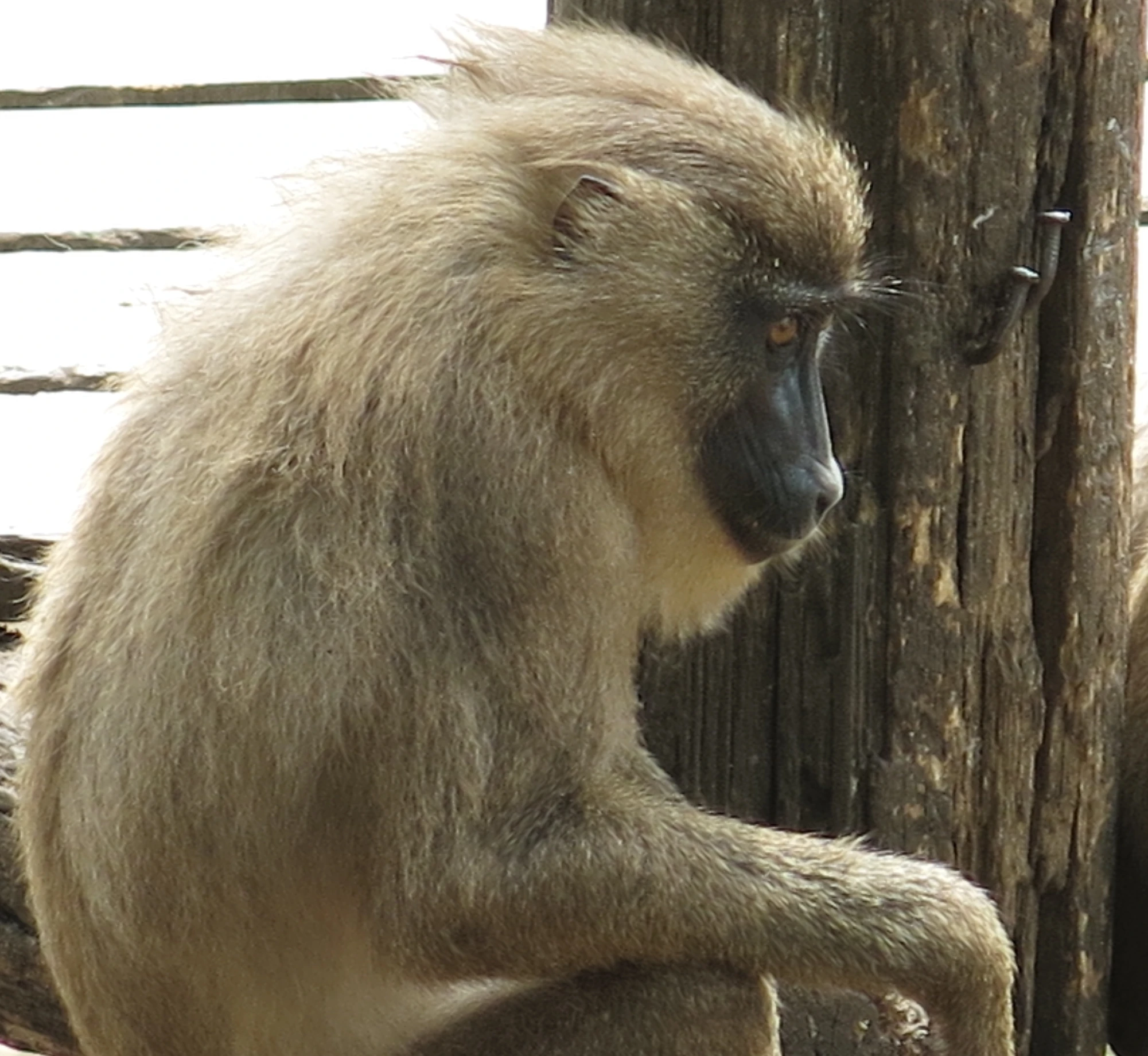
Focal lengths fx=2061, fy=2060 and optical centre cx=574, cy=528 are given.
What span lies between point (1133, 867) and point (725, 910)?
1184 mm

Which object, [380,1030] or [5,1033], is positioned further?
[5,1033]

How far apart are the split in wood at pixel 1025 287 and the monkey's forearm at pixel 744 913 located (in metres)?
0.90

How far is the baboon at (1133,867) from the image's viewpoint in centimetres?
408

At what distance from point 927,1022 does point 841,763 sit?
508 millimetres

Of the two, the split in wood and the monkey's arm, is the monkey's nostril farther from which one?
the monkey's arm

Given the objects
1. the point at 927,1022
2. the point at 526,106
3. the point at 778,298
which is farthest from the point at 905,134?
the point at 927,1022

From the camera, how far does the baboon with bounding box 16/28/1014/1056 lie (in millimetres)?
3266

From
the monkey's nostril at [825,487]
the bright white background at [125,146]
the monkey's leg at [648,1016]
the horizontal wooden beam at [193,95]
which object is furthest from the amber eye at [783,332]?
the horizontal wooden beam at [193,95]

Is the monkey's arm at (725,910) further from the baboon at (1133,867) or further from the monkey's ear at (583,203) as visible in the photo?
the monkey's ear at (583,203)

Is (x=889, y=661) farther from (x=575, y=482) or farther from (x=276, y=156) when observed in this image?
(x=276, y=156)

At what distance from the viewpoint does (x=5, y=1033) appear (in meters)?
4.62

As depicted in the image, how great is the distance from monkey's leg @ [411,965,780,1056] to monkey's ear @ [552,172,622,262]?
1204mm

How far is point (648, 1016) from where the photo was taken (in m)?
3.38

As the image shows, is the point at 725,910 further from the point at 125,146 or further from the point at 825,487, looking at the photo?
the point at 125,146
